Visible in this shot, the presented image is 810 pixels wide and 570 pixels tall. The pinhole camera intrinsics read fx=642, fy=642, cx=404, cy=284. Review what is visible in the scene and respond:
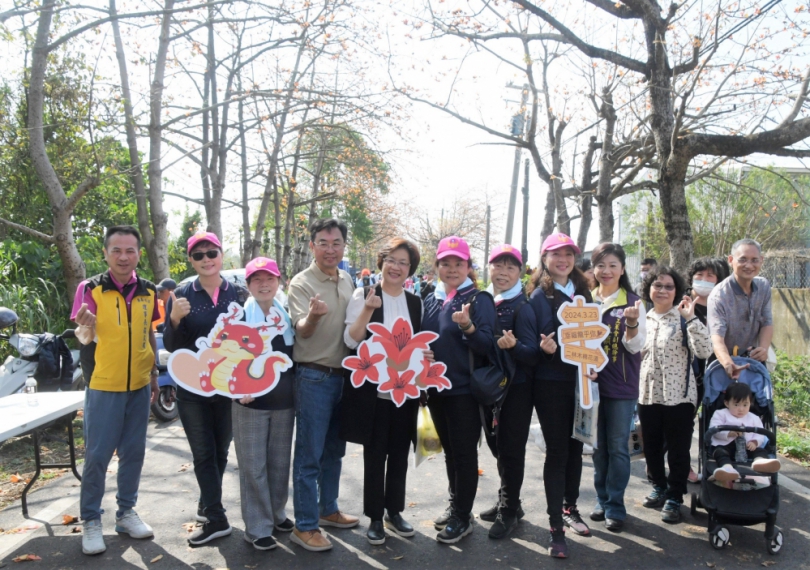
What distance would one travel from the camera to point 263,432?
3959 millimetres

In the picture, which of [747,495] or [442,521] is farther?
[442,521]

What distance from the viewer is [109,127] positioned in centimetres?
1010

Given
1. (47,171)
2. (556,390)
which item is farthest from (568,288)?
(47,171)

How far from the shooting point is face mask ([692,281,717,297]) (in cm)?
542

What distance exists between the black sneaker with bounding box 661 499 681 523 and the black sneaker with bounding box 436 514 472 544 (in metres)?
1.45

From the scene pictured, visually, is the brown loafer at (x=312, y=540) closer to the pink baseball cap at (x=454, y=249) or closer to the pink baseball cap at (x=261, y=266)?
the pink baseball cap at (x=261, y=266)

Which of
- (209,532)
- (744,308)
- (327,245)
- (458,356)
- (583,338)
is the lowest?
A: (209,532)

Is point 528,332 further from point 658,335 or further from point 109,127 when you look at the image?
point 109,127

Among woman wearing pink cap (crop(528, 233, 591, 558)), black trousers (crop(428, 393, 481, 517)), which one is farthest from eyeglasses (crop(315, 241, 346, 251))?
woman wearing pink cap (crop(528, 233, 591, 558))

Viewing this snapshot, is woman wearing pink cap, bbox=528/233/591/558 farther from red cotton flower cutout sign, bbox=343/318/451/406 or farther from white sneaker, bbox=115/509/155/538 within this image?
white sneaker, bbox=115/509/155/538

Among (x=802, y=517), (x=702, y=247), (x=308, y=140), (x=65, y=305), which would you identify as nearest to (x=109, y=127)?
(x=65, y=305)

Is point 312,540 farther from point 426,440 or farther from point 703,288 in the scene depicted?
point 703,288

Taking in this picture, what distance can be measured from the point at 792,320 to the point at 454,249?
331 inches

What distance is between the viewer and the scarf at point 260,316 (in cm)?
399
